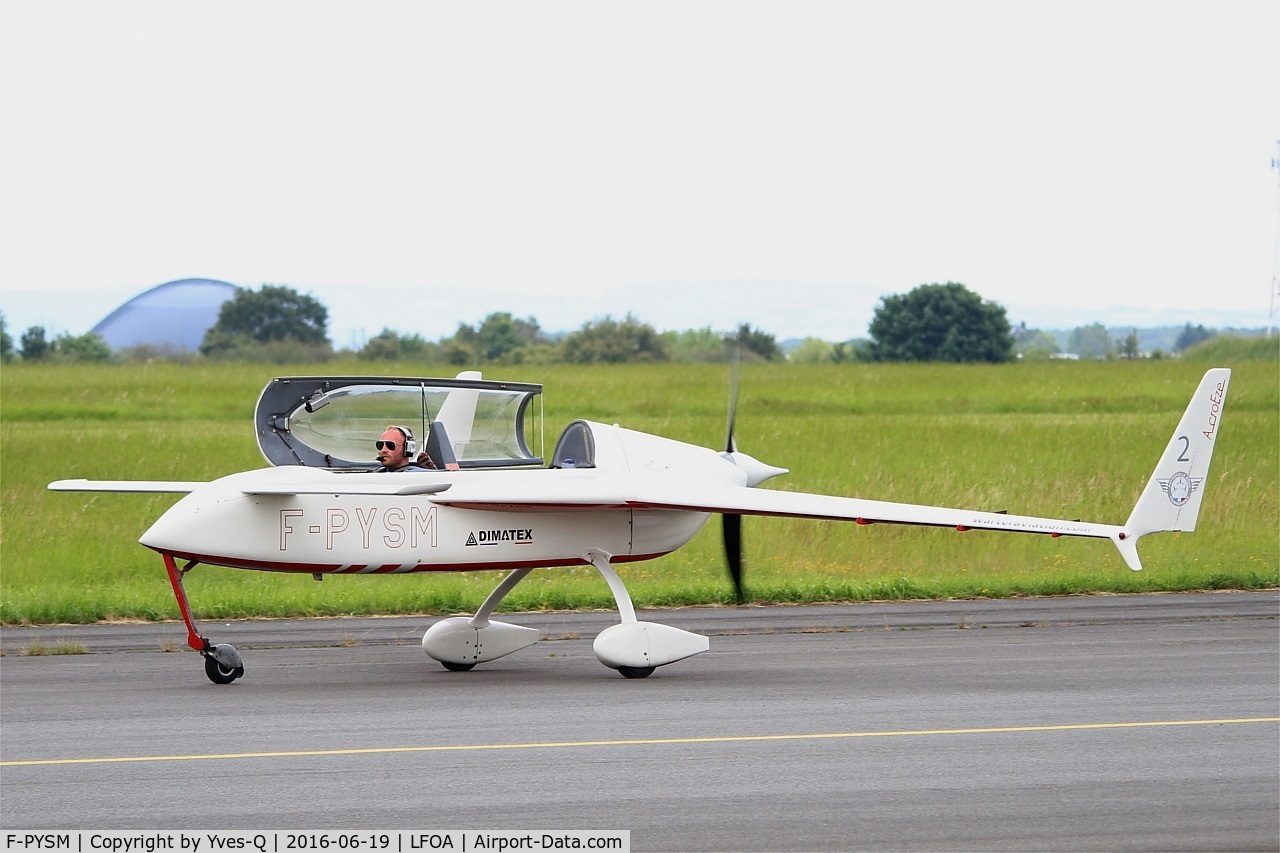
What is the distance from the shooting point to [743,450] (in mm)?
31078

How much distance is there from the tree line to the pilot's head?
4629 centimetres

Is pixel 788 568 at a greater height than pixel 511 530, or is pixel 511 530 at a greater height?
pixel 511 530

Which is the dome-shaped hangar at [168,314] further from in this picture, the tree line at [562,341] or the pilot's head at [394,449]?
the pilot's head at [394,449]

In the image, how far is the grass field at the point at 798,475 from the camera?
17484 mm

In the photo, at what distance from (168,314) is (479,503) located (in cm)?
10967

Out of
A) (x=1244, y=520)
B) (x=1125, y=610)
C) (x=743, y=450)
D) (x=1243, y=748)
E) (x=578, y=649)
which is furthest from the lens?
(x=743, y=450)

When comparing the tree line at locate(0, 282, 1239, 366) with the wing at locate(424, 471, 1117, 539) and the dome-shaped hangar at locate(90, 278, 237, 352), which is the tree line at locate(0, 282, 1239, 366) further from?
the wing at locate(424, 471, 1117, 539)

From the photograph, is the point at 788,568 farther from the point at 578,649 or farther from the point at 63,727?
the point at 63,727

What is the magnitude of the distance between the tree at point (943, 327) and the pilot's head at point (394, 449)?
73524 mm

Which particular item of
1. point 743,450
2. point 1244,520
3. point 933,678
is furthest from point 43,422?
point 933,678

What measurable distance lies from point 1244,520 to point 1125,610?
28.5ft
